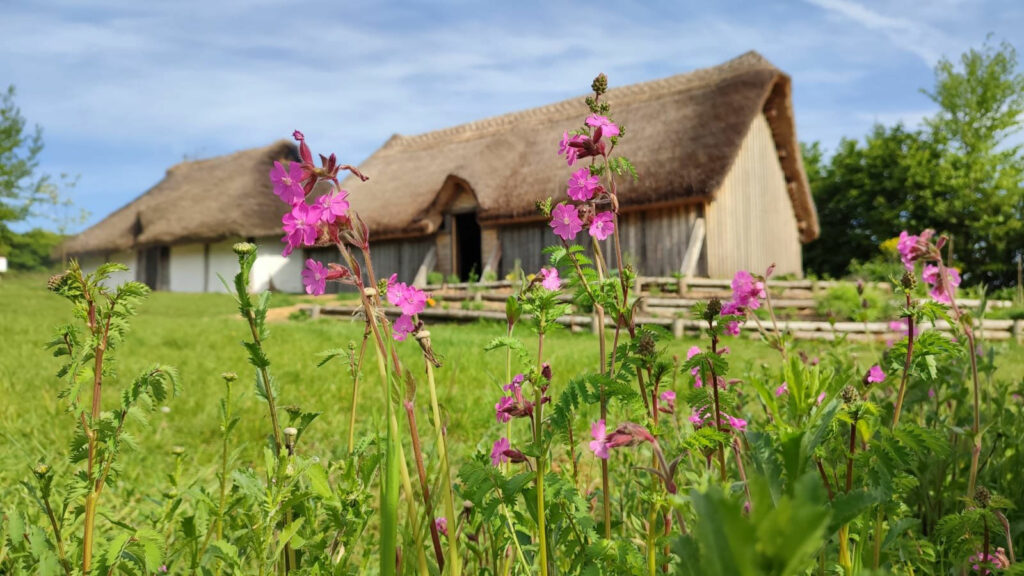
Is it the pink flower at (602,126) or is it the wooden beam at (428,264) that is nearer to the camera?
the pink flower at (602,126)

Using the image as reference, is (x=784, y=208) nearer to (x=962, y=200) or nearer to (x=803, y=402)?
(x=962, y=200)

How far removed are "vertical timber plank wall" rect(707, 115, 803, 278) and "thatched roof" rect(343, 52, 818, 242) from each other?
28.7 inches

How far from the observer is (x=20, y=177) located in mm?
23781

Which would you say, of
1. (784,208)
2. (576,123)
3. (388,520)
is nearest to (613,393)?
(388,520)

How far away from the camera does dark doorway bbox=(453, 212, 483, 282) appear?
53.8ft

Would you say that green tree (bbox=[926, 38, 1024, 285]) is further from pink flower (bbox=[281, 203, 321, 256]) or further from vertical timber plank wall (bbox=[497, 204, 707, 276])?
pink flower (bbox=[281, 203, 321, 256])

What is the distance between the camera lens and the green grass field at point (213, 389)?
291cm

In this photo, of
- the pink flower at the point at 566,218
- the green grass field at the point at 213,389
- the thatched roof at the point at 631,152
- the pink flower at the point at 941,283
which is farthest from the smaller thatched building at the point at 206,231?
the pink flower at the point at 566,218

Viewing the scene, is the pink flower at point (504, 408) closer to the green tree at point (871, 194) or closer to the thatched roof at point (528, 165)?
the thatched roof at point (528, 165)

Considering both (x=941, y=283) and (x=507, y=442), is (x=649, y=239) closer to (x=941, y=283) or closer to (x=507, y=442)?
(x=941, y=283)

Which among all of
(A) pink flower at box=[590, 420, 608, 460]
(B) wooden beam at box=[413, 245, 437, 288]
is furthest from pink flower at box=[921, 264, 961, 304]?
(B) wooden beam at box=[413, 245, 437, 288]

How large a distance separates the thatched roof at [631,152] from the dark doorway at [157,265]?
27.3 ft

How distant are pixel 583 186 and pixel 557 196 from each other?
12.3 meters

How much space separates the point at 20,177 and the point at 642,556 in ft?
96.3
